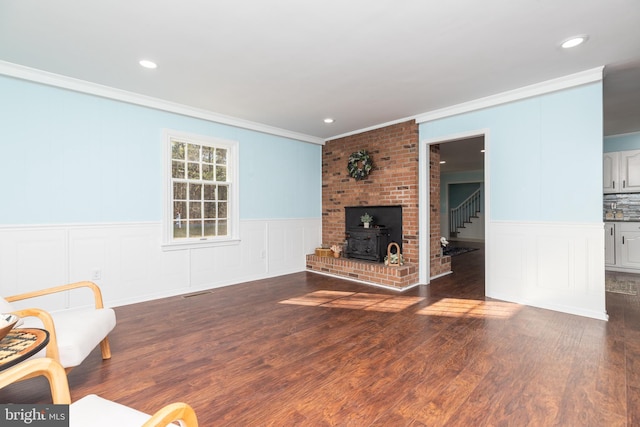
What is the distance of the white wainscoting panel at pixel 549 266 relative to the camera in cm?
330

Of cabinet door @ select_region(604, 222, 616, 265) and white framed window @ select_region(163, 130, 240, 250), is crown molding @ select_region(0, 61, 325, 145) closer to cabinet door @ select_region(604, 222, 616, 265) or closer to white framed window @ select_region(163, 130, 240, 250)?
white framed window @ select_region(163, 130, 240, 250)

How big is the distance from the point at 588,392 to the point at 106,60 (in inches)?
185

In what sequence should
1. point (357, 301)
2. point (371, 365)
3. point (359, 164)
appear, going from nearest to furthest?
point (371, 365), point (357, 301), point (359, 164)

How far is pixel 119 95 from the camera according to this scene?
3.69 metres

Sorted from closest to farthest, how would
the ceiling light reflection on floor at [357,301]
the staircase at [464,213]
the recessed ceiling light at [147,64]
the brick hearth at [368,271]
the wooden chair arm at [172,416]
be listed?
the wooden chair arm at [172,416] → the recessed ceiling light at [147,64] → the ceiling light reflection on floor at [357,301] → the brick hearth at [368,271] → the staircase at [464,213]

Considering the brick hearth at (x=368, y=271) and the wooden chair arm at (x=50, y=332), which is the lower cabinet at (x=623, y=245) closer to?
the brick hearth at (x=368, y=271)

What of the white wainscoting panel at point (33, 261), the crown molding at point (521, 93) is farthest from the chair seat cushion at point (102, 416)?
the crown molding at point (521, 93)

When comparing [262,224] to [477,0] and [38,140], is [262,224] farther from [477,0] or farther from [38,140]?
[477,0]

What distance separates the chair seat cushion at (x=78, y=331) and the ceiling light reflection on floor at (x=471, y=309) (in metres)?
3.00

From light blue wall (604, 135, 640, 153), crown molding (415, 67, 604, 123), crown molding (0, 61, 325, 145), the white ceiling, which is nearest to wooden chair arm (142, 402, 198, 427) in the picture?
the white ceiling

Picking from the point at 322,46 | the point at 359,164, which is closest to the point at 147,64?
the point at 322,46

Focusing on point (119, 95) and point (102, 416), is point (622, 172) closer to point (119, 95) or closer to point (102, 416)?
point (102, 416)

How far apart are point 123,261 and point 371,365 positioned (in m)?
3.25

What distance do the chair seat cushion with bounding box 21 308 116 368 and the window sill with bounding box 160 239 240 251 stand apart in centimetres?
184
